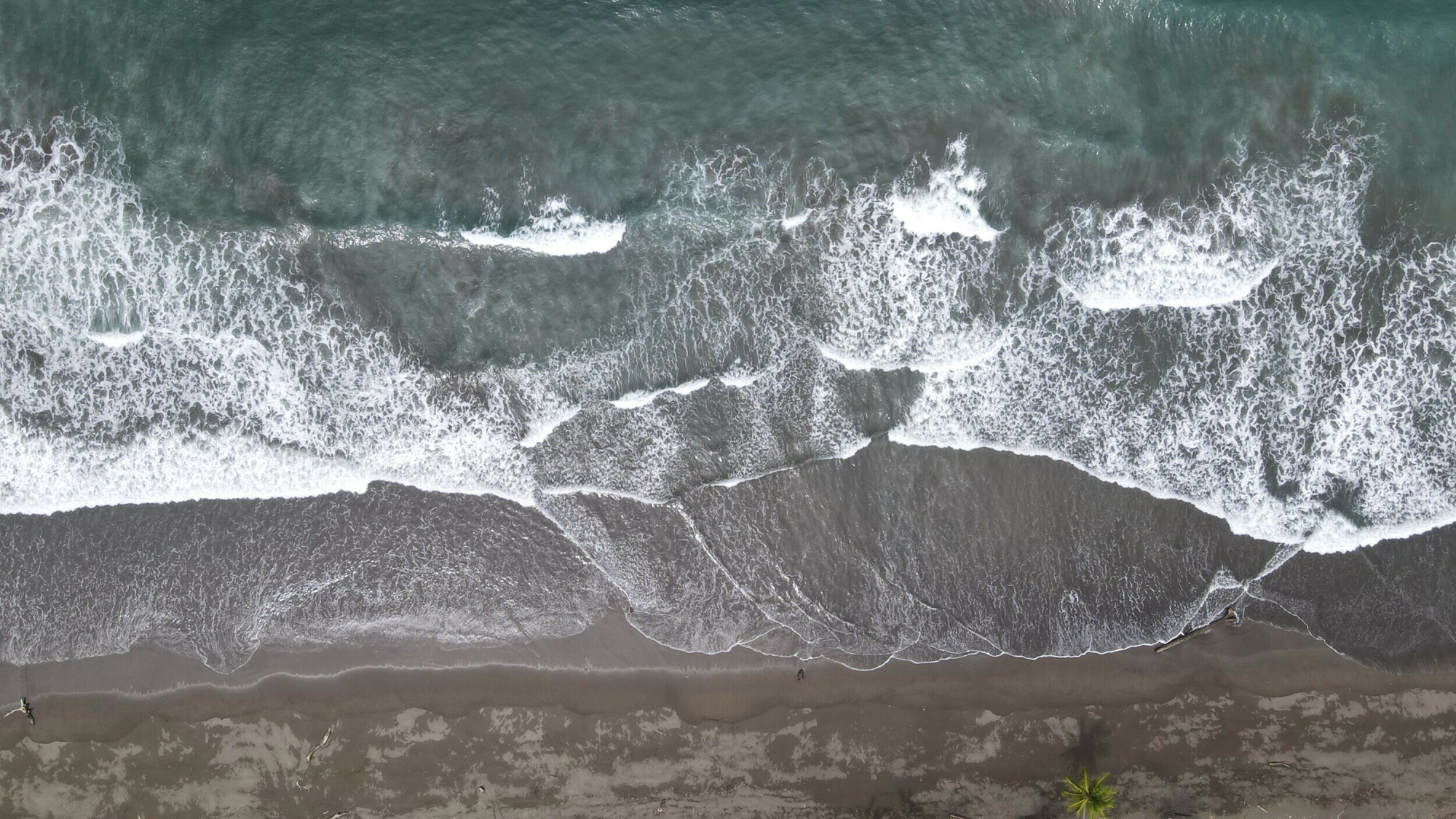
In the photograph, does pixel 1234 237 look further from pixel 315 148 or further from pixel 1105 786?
pixel 315 148

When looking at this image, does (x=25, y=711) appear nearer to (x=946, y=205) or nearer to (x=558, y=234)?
(x=558, y=234)

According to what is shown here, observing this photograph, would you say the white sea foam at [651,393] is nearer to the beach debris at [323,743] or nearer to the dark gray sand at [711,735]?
the dark gray sand at [711,735]

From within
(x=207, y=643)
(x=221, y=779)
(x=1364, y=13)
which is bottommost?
(x=221, y=779)

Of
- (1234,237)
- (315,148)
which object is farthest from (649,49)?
(1234,237)

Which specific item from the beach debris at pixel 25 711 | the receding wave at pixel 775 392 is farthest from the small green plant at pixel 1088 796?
the beach debris at pixel 25 711

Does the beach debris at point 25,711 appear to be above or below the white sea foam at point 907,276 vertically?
below

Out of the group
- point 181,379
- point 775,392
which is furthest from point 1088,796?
point 181,379

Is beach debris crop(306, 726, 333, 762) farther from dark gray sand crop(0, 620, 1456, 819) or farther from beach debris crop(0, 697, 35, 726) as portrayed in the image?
beach debris crop(0, 697, 35, 726)
